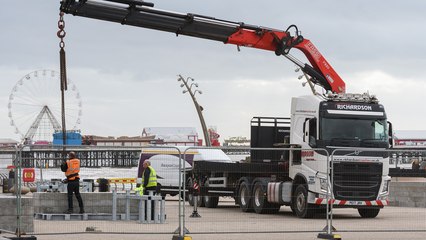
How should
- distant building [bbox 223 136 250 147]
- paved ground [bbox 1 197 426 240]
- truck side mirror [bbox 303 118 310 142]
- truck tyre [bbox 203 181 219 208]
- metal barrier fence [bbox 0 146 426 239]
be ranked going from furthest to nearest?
1. distant building [bbox 223 136 250 147]
2. truck tyre [bbox 203 181 219 208]
3. truck side mirror [bbox 303 118 310 142]
4. metal barrier fence [bbox 0 146 426 239]
5. paved ground [bbox 1 197 426 240]

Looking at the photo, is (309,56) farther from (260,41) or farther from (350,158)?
(350,158)

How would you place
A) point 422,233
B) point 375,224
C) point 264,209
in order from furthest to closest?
point 264,209, point 375,224, point 422,233

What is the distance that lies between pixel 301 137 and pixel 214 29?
4.52 metres

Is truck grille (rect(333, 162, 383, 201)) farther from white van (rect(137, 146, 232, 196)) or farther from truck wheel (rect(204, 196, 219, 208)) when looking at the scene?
white van (rect(137, 146, 232, 196))

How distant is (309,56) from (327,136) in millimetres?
4693

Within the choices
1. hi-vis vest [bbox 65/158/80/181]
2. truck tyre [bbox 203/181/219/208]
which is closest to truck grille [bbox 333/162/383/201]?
hi-vis vest [bbox 65/158/80/181]

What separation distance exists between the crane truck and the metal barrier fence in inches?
1.7

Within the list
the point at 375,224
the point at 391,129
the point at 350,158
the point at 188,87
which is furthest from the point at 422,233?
the point at 188,87

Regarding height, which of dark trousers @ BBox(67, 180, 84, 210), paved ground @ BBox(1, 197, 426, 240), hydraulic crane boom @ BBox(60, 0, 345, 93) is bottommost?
paved ground @ BBox(1, 197, 426, 240)

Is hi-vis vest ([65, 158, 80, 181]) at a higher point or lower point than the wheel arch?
higher

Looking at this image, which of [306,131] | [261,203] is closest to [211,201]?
[261,203]

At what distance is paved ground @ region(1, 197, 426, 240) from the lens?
18.3 m

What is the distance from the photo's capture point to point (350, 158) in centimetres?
2402

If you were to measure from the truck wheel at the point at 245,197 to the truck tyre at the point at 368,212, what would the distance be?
134 inches
